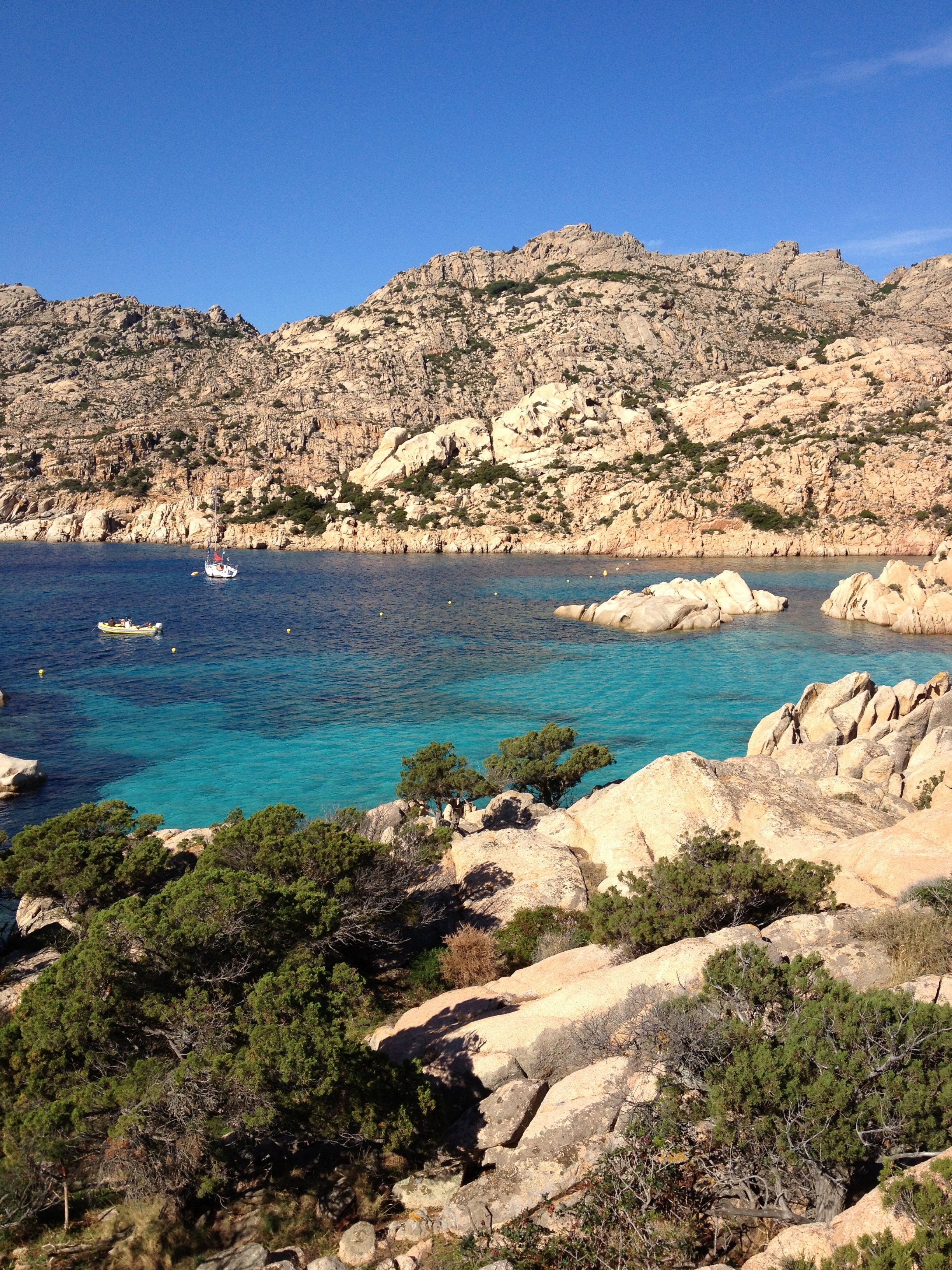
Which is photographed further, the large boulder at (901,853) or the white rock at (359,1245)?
the large boulder at (901,853)

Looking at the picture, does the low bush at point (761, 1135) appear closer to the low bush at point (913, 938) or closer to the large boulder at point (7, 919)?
the low bush at point (913, 938)

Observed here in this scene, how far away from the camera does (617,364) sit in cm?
12144

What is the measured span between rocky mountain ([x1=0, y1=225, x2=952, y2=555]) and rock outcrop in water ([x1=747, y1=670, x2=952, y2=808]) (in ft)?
199

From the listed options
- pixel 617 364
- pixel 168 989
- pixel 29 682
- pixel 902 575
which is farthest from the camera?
pixel 617 364

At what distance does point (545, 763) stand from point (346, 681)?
1694 cm

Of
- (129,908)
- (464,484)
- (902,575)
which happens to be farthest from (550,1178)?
(464,484)

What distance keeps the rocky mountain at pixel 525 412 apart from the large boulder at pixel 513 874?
71.3 m

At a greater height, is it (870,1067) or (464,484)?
(464,484)

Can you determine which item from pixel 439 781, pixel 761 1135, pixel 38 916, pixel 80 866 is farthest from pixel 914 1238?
pixel 38 916

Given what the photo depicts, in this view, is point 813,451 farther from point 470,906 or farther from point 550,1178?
point 550,1178

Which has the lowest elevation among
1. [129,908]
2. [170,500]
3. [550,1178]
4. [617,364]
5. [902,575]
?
[550,1178]

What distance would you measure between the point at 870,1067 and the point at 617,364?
127546mm

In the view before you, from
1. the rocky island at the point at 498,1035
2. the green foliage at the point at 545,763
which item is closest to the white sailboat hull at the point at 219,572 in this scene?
the green foliage at the point at 545,763

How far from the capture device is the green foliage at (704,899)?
9.65 metres
